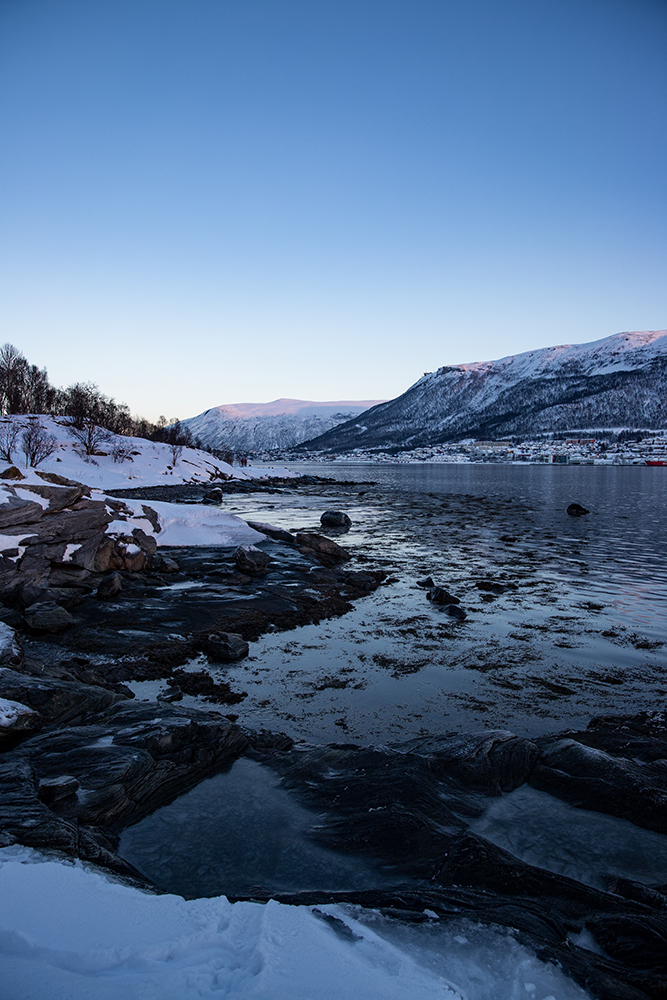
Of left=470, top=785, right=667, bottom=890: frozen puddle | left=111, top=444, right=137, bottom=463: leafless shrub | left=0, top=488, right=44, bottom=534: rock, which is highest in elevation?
left=111, top=444, right=137, bottom=463: leafless shrub

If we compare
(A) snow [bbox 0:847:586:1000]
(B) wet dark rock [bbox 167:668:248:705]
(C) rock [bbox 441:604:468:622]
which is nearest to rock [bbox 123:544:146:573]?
(B) wet dark rock [bbox 167:668:248:705]

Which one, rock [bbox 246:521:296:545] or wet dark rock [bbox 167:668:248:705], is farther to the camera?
rock [bbox 246:521:296:545]

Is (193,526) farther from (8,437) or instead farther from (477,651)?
(8,437)

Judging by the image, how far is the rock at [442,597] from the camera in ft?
54.4

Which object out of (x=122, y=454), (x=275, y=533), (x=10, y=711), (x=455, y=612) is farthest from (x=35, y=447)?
(x=10, y=711)

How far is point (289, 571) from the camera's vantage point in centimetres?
2062

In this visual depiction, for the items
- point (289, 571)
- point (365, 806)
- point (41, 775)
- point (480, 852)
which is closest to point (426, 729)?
point (365, 806)

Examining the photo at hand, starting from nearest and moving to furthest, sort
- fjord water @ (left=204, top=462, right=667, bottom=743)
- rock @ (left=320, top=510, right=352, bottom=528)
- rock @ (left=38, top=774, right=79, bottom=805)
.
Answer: rock @ (left=38, top=774, right=79, bottom=805), fjord water @ (left=204, top=462, right=667, bottom=743), rock @ (left=320, top=510, right=352, bottom=528)

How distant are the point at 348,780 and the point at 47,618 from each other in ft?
33.4

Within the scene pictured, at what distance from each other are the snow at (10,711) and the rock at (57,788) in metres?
1.56

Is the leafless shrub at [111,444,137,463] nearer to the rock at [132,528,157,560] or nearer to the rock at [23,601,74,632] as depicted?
the rock at [132,528,157,560]

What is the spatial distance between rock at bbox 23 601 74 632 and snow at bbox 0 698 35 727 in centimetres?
593

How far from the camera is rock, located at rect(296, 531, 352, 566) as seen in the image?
23.4 meters

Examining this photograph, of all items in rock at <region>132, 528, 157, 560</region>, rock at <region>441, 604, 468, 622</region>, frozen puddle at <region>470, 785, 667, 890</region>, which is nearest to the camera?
frozen puddle at <region>470, 785, 667, 890</region>
